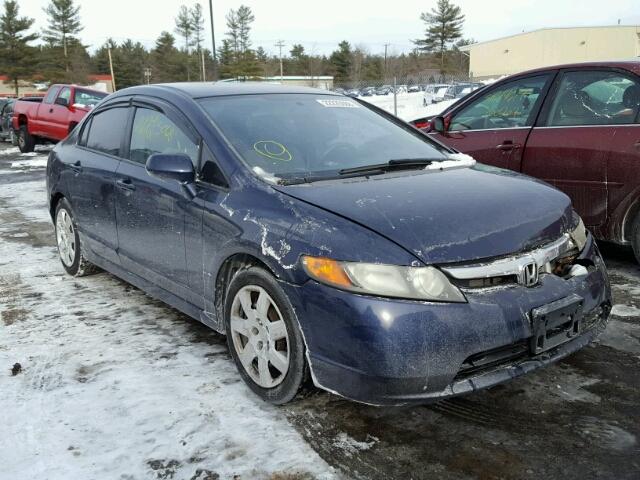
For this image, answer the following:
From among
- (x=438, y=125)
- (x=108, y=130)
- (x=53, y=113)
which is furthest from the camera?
(x=53, y=113)

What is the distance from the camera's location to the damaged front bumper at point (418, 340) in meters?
2.40

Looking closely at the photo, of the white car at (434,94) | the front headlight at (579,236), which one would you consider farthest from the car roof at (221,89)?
the white car at (434,94)

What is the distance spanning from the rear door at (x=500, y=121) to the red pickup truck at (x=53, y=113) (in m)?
10.4

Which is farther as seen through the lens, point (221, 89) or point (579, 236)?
point (221, 89)

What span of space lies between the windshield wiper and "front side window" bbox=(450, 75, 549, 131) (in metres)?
2.05

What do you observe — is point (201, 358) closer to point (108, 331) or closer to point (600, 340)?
point (108, 331)

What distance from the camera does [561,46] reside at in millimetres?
60750

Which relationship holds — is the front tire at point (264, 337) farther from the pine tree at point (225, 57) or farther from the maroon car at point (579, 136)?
the pine tree at point (225, 57)

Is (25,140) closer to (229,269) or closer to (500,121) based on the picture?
(500,121)

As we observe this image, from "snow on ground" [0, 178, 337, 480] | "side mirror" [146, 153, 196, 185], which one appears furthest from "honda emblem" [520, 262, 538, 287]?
"side mirror" [146, 153, 196, 185]

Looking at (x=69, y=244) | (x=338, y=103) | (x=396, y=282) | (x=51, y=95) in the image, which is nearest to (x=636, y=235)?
(x=338, y=103)

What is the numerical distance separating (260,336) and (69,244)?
284 cm

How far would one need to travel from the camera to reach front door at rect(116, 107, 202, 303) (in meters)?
3.46

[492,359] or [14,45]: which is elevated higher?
[14,45]
